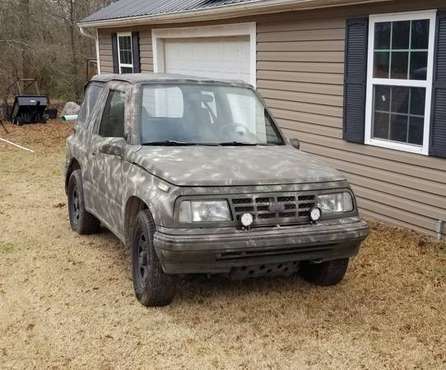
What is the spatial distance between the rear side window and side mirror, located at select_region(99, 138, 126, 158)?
1.24m

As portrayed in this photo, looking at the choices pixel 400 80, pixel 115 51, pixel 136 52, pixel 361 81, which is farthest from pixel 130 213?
pixel 115 51

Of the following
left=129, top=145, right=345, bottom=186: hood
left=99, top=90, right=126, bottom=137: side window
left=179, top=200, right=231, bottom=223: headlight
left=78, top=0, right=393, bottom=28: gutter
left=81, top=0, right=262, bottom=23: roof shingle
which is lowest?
left=179, top=200, right=231, bottom=223: headlight

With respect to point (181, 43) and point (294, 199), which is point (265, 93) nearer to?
point (181, 43)

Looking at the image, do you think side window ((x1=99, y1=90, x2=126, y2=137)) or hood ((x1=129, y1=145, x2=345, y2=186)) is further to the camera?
side window ((x1=99, y1=90, x2=126, y2=137))

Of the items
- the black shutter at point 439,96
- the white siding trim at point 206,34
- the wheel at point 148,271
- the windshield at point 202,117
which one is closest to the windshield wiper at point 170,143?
the windshield at point 202,117

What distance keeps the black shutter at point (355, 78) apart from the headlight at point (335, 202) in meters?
2.98

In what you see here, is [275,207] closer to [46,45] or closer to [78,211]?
[78,211]

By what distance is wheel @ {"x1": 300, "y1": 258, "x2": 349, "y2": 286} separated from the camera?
4.93 metres

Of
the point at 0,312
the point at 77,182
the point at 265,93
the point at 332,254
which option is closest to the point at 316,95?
the point at 265,93

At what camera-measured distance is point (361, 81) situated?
7199 millimetres

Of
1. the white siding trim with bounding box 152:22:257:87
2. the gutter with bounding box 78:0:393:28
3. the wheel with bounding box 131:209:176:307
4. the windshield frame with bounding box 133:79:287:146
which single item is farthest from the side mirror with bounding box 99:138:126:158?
the white siding trim with bounding box 152:22:257:87

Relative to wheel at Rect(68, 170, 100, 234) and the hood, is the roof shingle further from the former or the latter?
the hood

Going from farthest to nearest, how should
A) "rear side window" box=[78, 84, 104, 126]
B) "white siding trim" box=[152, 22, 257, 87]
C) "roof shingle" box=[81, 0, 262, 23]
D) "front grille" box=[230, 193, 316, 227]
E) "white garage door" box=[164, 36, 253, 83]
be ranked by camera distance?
"white garage door" box=[164, 36, 253, 83]
"roof shingle" box=[81, 0, 262, 23]
"white siding trim" box=[152, 22, 257, 87]
"rear side window" box=[78, 84, 104, 126]
"front grille" box=[230, 193, 316, 227]

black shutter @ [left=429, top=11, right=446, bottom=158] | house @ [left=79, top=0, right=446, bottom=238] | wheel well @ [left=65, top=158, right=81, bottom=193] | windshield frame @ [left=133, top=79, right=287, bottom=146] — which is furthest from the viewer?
wheel well @ [left=65, top=158, right=81, bottom=193]
